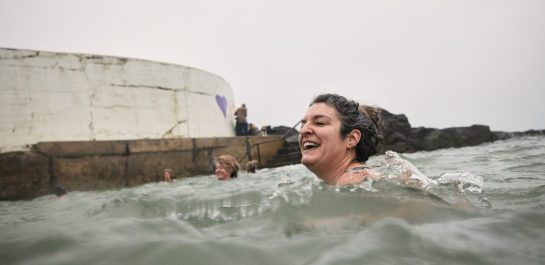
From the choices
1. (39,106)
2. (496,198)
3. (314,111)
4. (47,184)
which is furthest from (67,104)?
(496,198)

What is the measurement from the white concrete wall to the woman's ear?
25.1 ft

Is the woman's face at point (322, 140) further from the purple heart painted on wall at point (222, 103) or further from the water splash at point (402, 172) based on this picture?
the purple heart painted on wall at point (222, 103)

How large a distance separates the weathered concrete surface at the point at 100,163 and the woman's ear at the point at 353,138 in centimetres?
672

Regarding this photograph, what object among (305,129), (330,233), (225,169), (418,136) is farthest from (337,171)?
(418,136)

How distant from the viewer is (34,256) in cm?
121

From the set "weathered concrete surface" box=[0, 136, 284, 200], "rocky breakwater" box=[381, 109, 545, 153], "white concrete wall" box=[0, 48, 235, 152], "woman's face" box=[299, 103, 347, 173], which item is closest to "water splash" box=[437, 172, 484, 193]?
"woman's face" box=[299, 103, 347, 173]

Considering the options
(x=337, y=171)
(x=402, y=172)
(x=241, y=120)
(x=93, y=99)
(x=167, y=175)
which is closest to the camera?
(x=402, y=172)

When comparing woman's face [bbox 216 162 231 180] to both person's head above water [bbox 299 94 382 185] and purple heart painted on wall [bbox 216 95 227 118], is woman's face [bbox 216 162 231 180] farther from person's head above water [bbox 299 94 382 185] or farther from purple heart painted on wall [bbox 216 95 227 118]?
purple heart painted on wall [bbox 216 95 227 118]

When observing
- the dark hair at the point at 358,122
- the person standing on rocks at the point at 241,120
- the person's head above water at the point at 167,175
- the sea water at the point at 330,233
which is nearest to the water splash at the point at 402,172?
the sea water at the point at 330,233

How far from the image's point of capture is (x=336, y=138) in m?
2.50

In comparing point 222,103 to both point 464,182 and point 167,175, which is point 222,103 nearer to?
point 167,175

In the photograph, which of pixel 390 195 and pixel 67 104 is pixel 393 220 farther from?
pixel 67 104

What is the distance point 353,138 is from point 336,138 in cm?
19

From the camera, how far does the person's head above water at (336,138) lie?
2.48 metres
